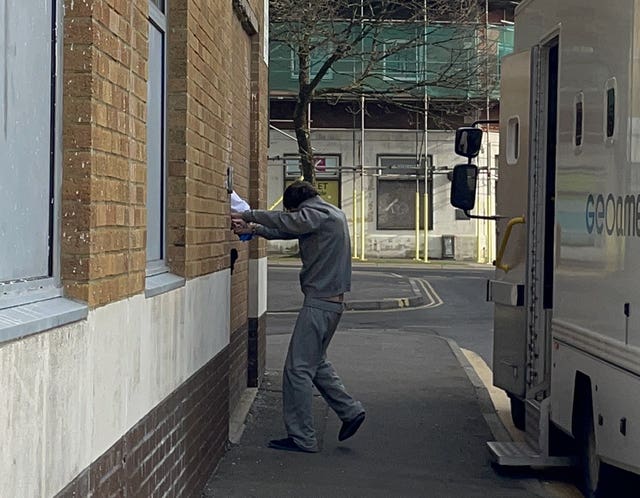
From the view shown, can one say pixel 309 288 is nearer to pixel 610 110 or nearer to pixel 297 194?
pixel 297 194

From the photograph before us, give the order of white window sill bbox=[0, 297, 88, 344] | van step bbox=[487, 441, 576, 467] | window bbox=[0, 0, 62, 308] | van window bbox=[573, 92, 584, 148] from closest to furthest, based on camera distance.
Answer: white window sill bbox=[0, 297, 88, 344] < window bbox=[0, 0, 62, 308] < van window bbox=[573, 92, 584, 148] < van step bbox=[487, 441, 576, 467]

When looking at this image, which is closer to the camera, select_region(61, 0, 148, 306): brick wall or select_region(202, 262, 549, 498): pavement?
select_region(61, 0, 148, 306): brick wall

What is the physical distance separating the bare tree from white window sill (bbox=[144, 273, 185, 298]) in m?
16.0

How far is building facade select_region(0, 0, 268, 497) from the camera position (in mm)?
3418

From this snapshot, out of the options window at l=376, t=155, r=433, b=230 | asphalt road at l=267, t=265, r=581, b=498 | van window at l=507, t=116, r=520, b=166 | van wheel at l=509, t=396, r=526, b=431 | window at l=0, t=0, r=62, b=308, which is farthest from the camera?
window at l=376, t=155, r=433, b=230

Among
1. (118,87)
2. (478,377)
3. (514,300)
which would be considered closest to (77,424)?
(118,87)

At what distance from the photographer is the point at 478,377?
12422 millimetres

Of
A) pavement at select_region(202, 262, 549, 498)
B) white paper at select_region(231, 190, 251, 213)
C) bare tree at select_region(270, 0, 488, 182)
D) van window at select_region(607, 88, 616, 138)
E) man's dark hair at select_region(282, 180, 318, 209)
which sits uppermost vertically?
bare tree at select_region(270, 0, 488, 182)

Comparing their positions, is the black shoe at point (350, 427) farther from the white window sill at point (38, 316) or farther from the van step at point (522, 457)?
Result: the white window sill at point (38, 316)

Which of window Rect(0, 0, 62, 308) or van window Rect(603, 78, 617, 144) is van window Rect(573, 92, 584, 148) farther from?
window Rect(0, 0, 62, 308)

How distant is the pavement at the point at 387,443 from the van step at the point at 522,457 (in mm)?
139

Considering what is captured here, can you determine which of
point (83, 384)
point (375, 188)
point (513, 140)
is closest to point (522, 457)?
point (513, 140)

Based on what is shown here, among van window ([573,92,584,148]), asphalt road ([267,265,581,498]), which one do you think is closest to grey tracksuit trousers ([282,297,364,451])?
van window ([573,92,584,148])

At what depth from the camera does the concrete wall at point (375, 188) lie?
3644 centimetres
